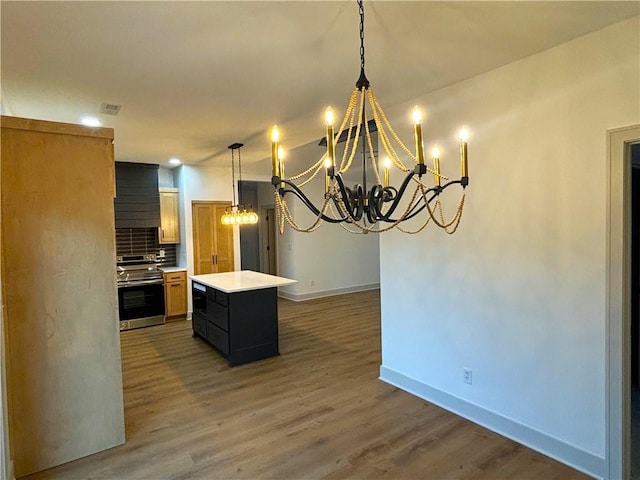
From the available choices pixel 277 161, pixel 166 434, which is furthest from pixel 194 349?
pixel 277 161

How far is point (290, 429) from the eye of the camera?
293 centimetres

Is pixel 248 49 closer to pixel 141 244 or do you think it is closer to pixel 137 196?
pixel 137 196

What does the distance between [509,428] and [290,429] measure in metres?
1.65

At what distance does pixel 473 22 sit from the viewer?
206 centimetres

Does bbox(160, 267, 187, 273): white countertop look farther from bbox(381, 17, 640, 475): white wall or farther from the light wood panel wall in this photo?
bbox(381, 17, 640, 475): white wall

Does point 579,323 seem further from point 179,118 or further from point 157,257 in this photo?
point 157,257

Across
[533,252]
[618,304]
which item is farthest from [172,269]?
[618,304]

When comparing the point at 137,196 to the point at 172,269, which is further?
the point at 172,269

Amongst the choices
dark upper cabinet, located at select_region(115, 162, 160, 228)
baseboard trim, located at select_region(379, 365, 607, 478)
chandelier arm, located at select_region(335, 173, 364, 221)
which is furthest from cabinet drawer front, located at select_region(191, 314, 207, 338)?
chandelier arm, located at select_region(335, 173, 364, 221)

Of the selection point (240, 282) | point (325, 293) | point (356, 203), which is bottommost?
point (325, 293)

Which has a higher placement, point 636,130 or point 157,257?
point 636,130

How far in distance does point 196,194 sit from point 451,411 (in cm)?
533

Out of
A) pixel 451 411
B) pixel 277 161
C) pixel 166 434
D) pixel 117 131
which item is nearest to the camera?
pixel 277 161

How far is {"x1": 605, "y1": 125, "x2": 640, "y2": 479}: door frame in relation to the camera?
215cm
